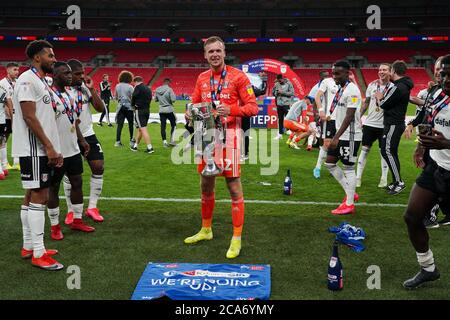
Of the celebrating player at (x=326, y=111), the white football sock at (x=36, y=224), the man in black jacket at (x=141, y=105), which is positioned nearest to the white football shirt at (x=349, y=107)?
the celebrating player at (x=326, y=111)

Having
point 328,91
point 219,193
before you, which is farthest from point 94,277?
point 328,91

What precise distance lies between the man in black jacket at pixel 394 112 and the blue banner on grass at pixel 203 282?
14.3 feet

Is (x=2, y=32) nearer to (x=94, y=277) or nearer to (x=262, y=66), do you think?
(x=262, y=66)

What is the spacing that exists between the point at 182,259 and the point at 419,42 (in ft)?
160

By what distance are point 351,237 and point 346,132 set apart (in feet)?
6.53

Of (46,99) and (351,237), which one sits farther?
(351,237)

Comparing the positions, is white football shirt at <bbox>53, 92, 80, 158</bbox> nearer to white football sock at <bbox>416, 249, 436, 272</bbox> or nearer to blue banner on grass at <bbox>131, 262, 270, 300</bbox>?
blue banner on grass at <bbox>131, 262, 270, 300</bbox>

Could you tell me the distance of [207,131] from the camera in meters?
4.96

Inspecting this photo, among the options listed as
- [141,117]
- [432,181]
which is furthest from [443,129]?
[141,117]

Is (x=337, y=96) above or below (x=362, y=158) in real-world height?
above

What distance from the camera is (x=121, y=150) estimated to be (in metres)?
13.0

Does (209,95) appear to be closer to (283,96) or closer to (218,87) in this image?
(218,87)

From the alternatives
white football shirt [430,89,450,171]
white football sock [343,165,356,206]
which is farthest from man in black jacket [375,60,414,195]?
white football shirt [430,89,450,171]

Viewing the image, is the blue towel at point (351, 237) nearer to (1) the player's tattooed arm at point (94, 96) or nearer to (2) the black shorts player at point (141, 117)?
(1) the player's tattooed arm at point (94, 96)
